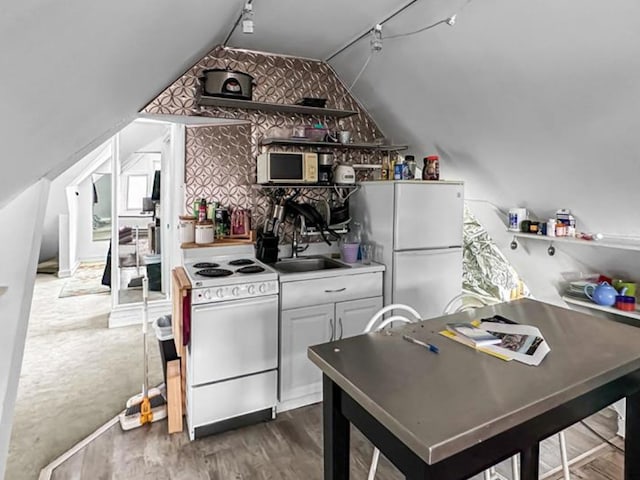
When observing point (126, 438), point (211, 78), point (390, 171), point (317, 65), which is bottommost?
point (126, 438)

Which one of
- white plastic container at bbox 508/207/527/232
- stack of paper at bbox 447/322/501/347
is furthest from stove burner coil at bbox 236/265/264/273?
white plastic container at bbox 508/207/527/232

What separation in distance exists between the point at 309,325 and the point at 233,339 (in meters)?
0.52

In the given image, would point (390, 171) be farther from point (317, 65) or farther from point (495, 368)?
point (495, 368)

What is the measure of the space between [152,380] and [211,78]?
7.55 ft

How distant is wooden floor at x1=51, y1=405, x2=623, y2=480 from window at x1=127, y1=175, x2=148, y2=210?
3.09m

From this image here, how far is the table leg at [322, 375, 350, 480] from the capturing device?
1312 mm

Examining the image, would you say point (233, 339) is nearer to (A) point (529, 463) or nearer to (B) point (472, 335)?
(B) point (472, 335)

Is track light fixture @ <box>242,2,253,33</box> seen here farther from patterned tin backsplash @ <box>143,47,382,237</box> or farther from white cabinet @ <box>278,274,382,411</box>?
white cabinet @ <box>278,274,382,411</box>

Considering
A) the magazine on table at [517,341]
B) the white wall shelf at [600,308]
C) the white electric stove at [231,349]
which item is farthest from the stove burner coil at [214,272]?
the white wall shelf at [600,308]

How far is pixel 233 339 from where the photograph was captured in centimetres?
240

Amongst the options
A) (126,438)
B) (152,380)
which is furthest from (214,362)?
(152,380)

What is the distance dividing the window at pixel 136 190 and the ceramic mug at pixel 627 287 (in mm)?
4712

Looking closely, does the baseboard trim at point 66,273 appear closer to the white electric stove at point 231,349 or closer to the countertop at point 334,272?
the white electric stove at point 231,349

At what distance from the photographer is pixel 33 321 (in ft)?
14.0
